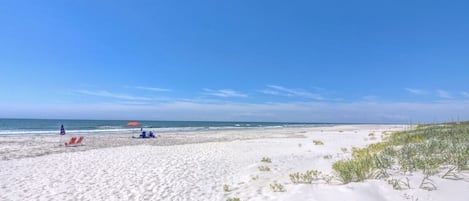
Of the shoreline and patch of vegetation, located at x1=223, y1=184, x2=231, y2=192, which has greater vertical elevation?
the shoreline

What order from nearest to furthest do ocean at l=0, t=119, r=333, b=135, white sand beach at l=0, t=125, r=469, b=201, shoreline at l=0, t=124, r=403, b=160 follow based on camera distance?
white sand beach at l=0, t=125, r=469, b=201 → shoreline at l=0, t=124, r=403, b=160 → ocean at l=0, t=119, r=333, b=135

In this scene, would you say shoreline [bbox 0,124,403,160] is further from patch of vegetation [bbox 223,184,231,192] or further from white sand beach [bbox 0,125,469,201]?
patch of vegetation [bbox 223,184,231,192]

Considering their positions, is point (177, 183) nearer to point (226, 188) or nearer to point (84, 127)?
point (226, 188)

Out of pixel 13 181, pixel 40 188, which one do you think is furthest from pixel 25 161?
pixel 40 188

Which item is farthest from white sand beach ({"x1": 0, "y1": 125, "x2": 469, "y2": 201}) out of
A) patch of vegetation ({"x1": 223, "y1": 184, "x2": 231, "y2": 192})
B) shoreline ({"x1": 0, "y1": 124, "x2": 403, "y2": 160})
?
shoreline ({"x1": 0, "y1": 124, "x2": 403, "y2": 160})

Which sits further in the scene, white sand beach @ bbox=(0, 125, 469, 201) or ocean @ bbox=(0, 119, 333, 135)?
ocean @ bbox=(0, 119, 333, 135)

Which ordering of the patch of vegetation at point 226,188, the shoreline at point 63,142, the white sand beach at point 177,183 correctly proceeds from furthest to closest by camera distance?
the shoreline at point 63,142 → the patch of vegetation at point 226,188 → the white sand beach at point 177,183

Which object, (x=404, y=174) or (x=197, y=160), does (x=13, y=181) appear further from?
(x=404, y=174)

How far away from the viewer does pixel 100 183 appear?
8.30 metres

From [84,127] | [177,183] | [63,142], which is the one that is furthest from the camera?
[84,127]

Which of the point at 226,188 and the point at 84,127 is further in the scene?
the point at 84,127

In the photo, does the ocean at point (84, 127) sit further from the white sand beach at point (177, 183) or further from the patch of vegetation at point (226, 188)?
the patch of vegetation at point (226, 188)

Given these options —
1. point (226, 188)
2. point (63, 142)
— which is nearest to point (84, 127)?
point (63, 142)

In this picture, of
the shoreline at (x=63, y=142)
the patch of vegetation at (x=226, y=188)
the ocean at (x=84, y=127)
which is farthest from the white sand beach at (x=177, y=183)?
the ocean at (x=84, y=127)
